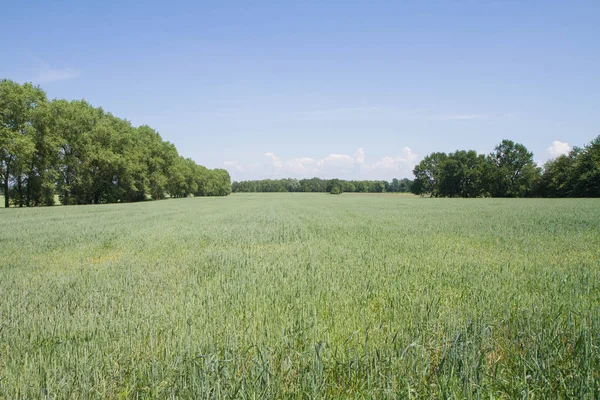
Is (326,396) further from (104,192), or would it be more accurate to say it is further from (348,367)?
(104,192)

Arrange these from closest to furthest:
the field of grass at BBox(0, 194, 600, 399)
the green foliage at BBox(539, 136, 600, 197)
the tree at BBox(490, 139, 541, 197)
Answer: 1. the field of grass at BBox(0, 194, 600, 399)
2. the green foliage at BBox(539, 136, 600, 197)
3. the tree at BBox(490, 139, 541, 197)

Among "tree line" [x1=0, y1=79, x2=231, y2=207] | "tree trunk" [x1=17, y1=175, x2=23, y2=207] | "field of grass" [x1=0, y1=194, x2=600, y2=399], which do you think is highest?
"tree line" [x1=0, y1=79, x2=231, y2=207]

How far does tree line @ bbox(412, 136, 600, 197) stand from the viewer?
7244cm

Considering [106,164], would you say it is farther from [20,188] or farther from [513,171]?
[513,171]

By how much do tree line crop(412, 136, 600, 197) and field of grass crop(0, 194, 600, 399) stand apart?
3507 inches

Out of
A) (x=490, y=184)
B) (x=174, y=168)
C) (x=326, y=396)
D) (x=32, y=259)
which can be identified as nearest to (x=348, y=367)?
(x=326, y=396)

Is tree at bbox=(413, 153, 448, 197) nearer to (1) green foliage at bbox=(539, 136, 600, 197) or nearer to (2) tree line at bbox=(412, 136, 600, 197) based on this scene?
(2) tree line at bbox=(412, 136, 600, 197)

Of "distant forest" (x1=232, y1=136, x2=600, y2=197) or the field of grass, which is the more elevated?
"distant forest" (x1=232, y1=136, x2=600, y2=197)

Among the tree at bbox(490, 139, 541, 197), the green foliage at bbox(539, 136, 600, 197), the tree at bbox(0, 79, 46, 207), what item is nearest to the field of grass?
the tree at bbox(0, 79, 46, 207)

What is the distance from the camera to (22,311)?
4633 mm

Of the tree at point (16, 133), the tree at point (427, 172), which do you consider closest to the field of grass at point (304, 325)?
the tree at point (16, 133)

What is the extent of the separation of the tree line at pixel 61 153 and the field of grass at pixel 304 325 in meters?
45.4

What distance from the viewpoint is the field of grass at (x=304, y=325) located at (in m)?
2.64

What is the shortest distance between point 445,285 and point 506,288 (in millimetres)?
993
